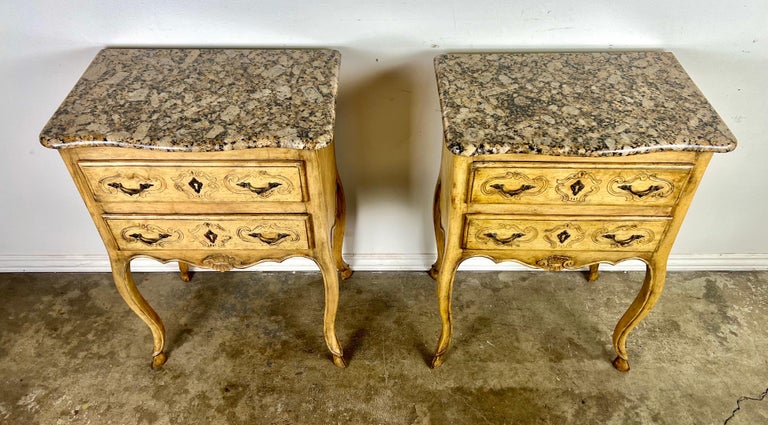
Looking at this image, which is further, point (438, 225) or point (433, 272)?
point (433, 272)

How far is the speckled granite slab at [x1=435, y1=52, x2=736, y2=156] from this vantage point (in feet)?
3.98

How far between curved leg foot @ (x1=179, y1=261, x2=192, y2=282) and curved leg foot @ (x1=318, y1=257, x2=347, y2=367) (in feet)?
2.29

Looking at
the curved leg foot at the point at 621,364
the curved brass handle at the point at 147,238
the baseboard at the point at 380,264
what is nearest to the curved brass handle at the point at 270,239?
the curved brass handle at the point at 147,238

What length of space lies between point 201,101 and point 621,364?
5.19ft

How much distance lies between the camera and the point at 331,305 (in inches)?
65.7

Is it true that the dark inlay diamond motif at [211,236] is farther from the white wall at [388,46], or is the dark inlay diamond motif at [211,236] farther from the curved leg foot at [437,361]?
the curved leg foot at [437,361]

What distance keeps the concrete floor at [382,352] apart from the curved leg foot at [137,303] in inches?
3.2

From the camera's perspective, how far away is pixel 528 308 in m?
2.07

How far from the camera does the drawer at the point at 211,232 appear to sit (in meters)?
1.40

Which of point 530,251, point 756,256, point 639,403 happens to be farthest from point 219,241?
point 756,256

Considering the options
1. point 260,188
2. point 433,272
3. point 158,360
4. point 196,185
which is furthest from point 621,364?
point 158,360

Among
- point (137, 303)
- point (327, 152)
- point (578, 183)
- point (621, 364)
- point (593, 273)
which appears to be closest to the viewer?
point (578, 183)

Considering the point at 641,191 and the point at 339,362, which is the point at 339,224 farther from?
the point at 641,191

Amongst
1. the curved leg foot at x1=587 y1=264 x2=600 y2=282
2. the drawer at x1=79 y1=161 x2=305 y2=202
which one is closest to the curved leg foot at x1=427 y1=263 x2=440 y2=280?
the curved leg foot at x1=587 y1=264 x2=600 y2=282
